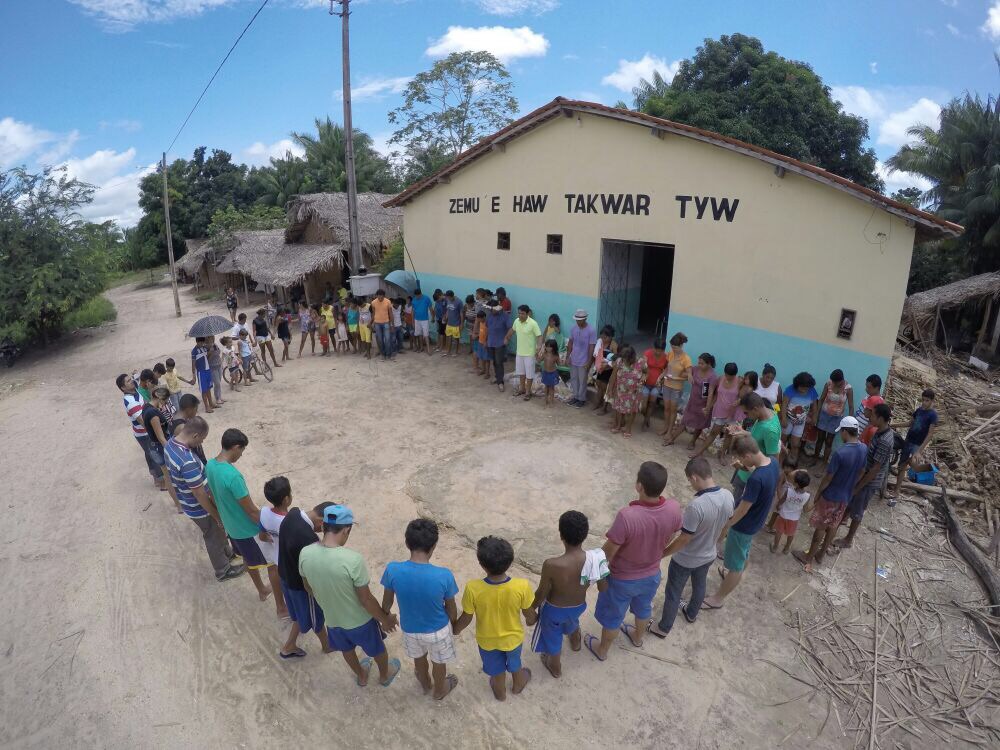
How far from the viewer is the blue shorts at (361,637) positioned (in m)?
3.56

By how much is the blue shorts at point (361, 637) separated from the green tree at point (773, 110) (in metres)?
21.7

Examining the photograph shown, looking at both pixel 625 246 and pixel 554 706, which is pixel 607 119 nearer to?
pixel 625 246

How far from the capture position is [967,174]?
17109 millimetres

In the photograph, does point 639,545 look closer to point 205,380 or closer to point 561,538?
point 561,538

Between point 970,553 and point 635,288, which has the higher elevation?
point 635,288

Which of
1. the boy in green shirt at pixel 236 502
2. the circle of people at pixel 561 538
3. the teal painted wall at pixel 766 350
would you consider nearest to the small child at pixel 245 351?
the circle of people at pixel 561 538

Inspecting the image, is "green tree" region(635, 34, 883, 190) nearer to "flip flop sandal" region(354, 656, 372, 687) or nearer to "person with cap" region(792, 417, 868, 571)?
"person with cap" region(792, 417, 868, 571)

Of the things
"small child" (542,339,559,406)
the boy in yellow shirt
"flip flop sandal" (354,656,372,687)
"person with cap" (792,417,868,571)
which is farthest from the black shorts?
"small child" (542,339,559,406)

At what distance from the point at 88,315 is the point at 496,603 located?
21113 mm

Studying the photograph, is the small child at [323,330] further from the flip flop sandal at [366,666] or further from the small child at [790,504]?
the small child at [790,504]

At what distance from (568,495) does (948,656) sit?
358cm

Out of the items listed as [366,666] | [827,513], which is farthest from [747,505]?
[366,666]

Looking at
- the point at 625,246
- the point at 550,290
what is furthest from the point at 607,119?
the point at 550,290

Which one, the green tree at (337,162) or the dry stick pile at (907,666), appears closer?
the dry stick pile at (907,666)
